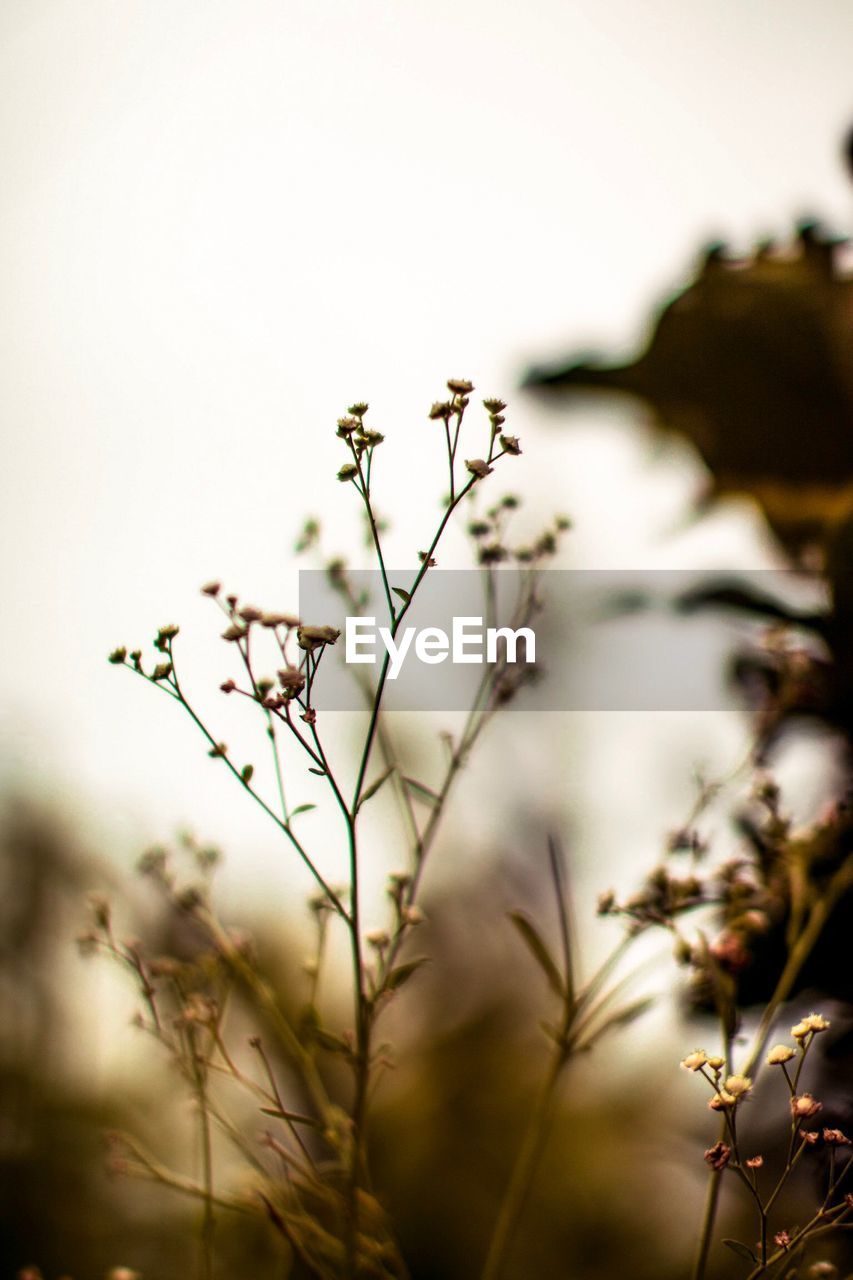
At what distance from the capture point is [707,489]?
76 centimetres

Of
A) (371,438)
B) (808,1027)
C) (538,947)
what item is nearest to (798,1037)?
(808,1027)

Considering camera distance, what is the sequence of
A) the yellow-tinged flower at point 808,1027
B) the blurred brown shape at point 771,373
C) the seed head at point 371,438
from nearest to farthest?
the yellow-tinged flower at point 808,1027
the seed head at point 371,438
the blurred brown shape at point 771,373

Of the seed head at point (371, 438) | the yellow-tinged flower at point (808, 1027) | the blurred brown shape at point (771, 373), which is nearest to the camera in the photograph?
the yellow-tinged flower at point (808, 1027)

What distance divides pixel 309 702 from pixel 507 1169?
5.88 feet

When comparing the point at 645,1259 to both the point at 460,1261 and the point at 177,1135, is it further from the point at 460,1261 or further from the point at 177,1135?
the point at 177,1135

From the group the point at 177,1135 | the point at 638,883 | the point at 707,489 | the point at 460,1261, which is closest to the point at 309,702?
the point at 638,883

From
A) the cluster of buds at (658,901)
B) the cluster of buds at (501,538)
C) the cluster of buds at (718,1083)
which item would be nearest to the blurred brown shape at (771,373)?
the cluster of buds at (501,538)

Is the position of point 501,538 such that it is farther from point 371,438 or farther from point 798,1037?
point 798,1037

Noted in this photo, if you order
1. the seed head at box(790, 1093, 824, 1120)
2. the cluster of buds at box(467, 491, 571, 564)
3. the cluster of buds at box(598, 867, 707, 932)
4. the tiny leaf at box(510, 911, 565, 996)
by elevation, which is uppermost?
the cluster of buds at box(467, 491, 571, 564)

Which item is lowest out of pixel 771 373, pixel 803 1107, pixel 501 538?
pixel 803 1107

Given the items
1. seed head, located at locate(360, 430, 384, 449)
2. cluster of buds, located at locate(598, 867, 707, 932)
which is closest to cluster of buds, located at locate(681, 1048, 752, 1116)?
cluster of buds, located at locate(598, 867, 707, 932)

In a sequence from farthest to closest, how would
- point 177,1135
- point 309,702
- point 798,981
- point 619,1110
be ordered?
point 619,1110 < point 177,1135 < point 798,981 < point 309,702

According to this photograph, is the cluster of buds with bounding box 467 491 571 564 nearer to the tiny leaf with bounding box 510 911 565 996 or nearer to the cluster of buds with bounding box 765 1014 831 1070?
the tiny leaf with bounding box 510 911 565 996

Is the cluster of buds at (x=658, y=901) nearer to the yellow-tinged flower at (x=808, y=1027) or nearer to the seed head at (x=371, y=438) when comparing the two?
the yellow-tinged flower at (x=808, y=1027)
